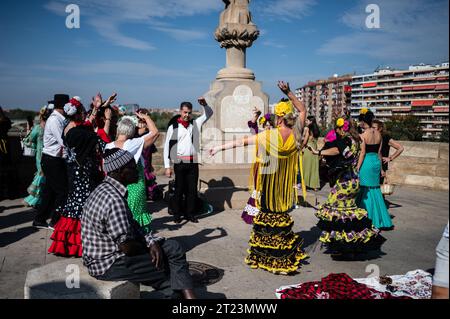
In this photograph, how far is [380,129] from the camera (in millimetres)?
7617

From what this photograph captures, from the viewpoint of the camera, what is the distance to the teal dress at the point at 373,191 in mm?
7254

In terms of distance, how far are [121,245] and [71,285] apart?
562mm

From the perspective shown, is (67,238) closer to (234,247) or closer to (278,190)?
(234,247)

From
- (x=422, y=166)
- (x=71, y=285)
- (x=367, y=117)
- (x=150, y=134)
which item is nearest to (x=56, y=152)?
(x=150, y=134)

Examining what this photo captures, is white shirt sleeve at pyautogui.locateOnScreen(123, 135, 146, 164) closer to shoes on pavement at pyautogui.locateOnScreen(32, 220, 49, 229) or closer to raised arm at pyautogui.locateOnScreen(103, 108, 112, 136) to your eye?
raised arm at pyautogui.locateOnScreen(103, 108, 112, 136)

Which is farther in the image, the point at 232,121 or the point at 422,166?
the point at 422,166

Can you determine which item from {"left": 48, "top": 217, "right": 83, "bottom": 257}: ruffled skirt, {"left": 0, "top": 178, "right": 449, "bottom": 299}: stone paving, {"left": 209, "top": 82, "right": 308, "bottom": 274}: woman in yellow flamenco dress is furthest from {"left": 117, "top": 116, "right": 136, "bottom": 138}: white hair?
{"left": 0, "top": 178, "right": 449, "bottom": 299}: stone paving

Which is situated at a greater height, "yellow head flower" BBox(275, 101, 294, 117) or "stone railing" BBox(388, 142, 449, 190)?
"yellow head flower" BBox(275, 101, 294, 117)

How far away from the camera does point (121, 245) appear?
11.4 feet

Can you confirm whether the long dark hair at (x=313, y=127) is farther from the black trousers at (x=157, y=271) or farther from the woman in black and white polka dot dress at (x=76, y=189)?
the black trousers at (x=157, y=271)

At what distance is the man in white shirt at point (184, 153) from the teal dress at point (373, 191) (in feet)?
9.79

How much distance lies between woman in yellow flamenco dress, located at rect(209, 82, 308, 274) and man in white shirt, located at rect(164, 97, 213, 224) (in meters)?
2.37

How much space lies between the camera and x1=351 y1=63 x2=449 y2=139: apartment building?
11056 cm
